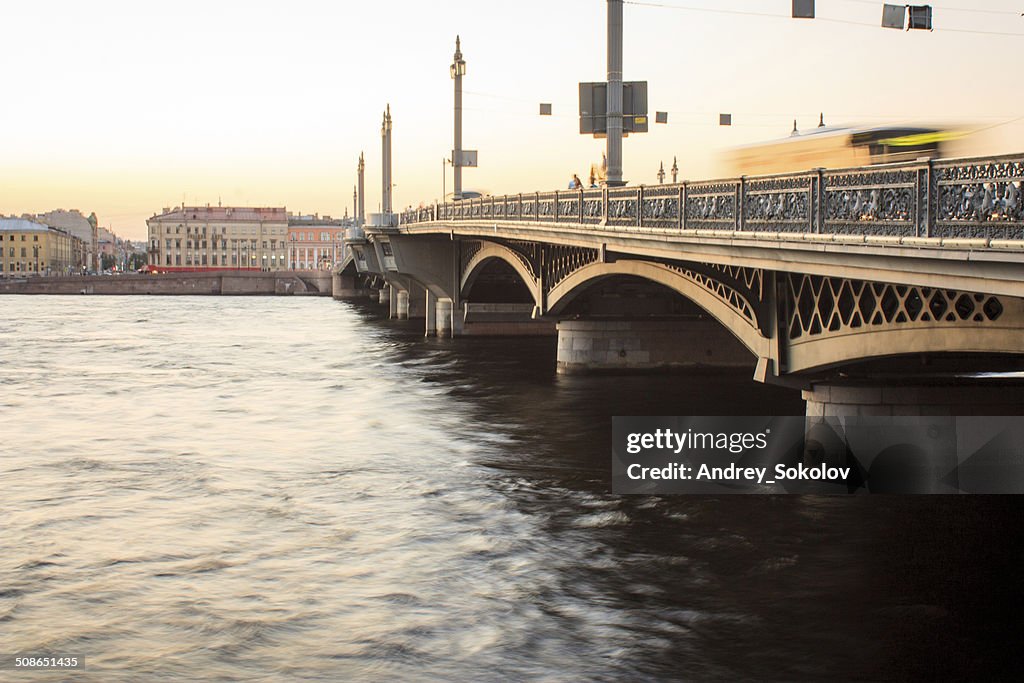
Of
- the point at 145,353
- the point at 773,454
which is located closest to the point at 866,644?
the point at 773,454

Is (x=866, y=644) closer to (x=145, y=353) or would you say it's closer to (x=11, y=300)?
(x=145, y=353)

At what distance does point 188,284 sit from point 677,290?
10485cm

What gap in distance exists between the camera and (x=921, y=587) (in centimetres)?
1234

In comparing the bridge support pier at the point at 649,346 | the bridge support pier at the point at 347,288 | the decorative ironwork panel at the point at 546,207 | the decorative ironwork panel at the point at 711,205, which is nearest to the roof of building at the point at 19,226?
the bridge support pier at the point at 347,288

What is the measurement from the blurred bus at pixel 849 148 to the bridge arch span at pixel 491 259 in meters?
9.17

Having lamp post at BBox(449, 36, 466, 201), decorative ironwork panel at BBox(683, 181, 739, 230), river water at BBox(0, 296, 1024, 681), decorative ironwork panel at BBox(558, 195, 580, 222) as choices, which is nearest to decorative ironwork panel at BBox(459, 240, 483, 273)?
lamp post at BBox(449, 36, 466, 201)

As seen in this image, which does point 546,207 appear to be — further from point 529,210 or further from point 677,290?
point 677,290

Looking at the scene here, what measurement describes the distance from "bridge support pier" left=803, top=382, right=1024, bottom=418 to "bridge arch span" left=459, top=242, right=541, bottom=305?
652 inches

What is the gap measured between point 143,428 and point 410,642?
14955 millimetres

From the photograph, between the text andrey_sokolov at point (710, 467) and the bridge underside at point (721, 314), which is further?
the text andrey_sokolov at point (710, 467)

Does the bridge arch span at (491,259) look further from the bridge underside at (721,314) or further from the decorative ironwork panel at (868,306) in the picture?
the decorative ironwork panel at (868,306)

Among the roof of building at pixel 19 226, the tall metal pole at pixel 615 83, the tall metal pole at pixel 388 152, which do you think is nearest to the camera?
the tall metal pole at pixel 615 83

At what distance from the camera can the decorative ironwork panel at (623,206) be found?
2080cm

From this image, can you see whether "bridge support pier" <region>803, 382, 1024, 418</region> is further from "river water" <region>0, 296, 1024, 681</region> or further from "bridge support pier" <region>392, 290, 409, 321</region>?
"bridge support pier" <region>392, 290, 409, 321</region>
